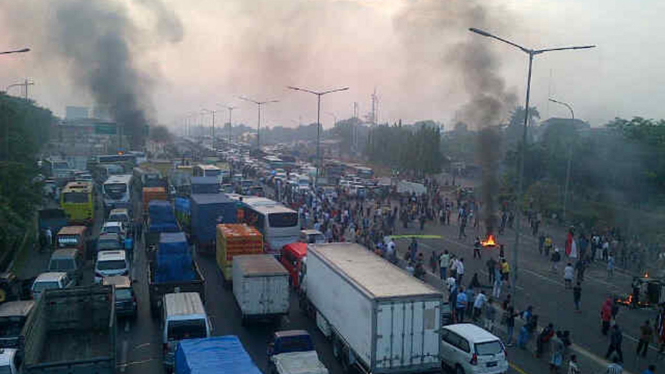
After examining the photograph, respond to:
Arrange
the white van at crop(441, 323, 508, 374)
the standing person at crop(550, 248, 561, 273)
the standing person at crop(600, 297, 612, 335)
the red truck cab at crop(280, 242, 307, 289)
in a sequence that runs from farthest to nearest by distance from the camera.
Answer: the standing person at crop(550, 248, 561, 273), the red truck cab at crop(280, 242, 307, 289), the standing person at crop(600, 297, 612, 335), the white van at crop(441, 323, 508, 374)

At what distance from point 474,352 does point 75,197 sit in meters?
23.7

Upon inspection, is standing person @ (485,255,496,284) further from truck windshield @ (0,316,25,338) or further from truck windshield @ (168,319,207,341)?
truck windshield @ (0,316,25,338)

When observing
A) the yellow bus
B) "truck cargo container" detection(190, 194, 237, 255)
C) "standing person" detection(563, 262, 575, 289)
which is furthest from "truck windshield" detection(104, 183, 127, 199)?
"standing person" detection(563, 262, 575, 289)

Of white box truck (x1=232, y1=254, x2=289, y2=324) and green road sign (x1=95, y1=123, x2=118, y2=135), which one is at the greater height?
green road sign (x1=95, y1=123, x2=118, y2=135)

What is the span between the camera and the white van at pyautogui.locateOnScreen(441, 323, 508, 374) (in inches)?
437

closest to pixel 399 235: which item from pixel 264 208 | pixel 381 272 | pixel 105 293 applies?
pixel 264 208

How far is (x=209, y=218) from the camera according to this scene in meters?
22.8

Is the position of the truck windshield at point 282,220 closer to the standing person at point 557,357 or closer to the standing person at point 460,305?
the standing person at point 460,305

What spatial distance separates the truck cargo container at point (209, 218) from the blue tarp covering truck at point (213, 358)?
44.2 feet

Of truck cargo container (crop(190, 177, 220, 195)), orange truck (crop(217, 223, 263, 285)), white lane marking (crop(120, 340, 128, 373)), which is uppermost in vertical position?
truck cargo container (crop(190, 177, 220, 195))

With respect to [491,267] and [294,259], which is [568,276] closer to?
[491,267]

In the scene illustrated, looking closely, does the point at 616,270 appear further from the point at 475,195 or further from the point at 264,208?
the point at 475,195

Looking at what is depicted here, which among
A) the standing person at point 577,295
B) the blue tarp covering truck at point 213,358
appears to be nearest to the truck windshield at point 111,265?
the blue tarp covering truck at point 213,358

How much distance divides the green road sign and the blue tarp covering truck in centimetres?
6452
